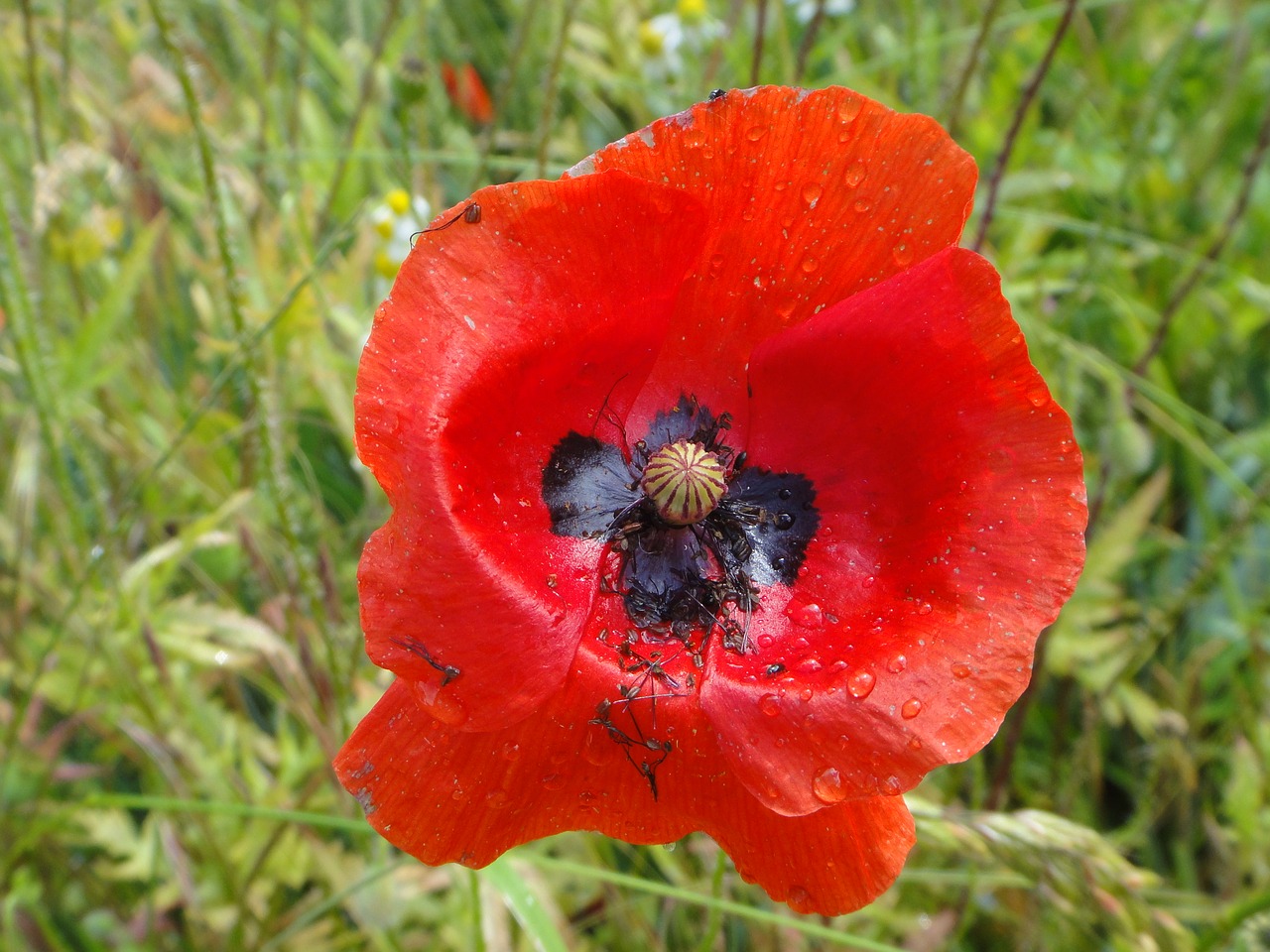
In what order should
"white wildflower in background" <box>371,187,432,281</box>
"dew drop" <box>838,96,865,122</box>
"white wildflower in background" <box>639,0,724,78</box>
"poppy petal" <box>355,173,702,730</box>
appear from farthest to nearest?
"white wildflower in background" <box>639,0,724,78</box>, "white wildflower in background" <box>371,187,432,281</box>, "dew drop" <box>838,96,865,122</box>, "poppy petal" <box>355,173,702,730</box>

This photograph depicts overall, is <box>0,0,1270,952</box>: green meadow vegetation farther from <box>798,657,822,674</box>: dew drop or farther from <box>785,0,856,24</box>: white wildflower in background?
<box>798,657,822,674</box>: dew drop

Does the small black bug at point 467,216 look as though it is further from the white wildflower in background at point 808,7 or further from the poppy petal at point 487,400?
the white wildflower in background at point 808,7

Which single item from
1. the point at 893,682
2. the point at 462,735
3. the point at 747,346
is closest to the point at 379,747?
the point at 462,735

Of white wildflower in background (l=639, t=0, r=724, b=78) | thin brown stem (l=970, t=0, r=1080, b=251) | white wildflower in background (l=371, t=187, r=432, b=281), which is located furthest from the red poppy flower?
white wildflower in background (l=639, t=0, r=724, b=78)

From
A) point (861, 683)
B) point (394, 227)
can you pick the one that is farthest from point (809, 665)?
point (394, 227)

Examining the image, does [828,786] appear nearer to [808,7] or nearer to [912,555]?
[912,555]

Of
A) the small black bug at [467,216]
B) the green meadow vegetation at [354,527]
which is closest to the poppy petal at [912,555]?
the green meadow vegetation at [354,527]
